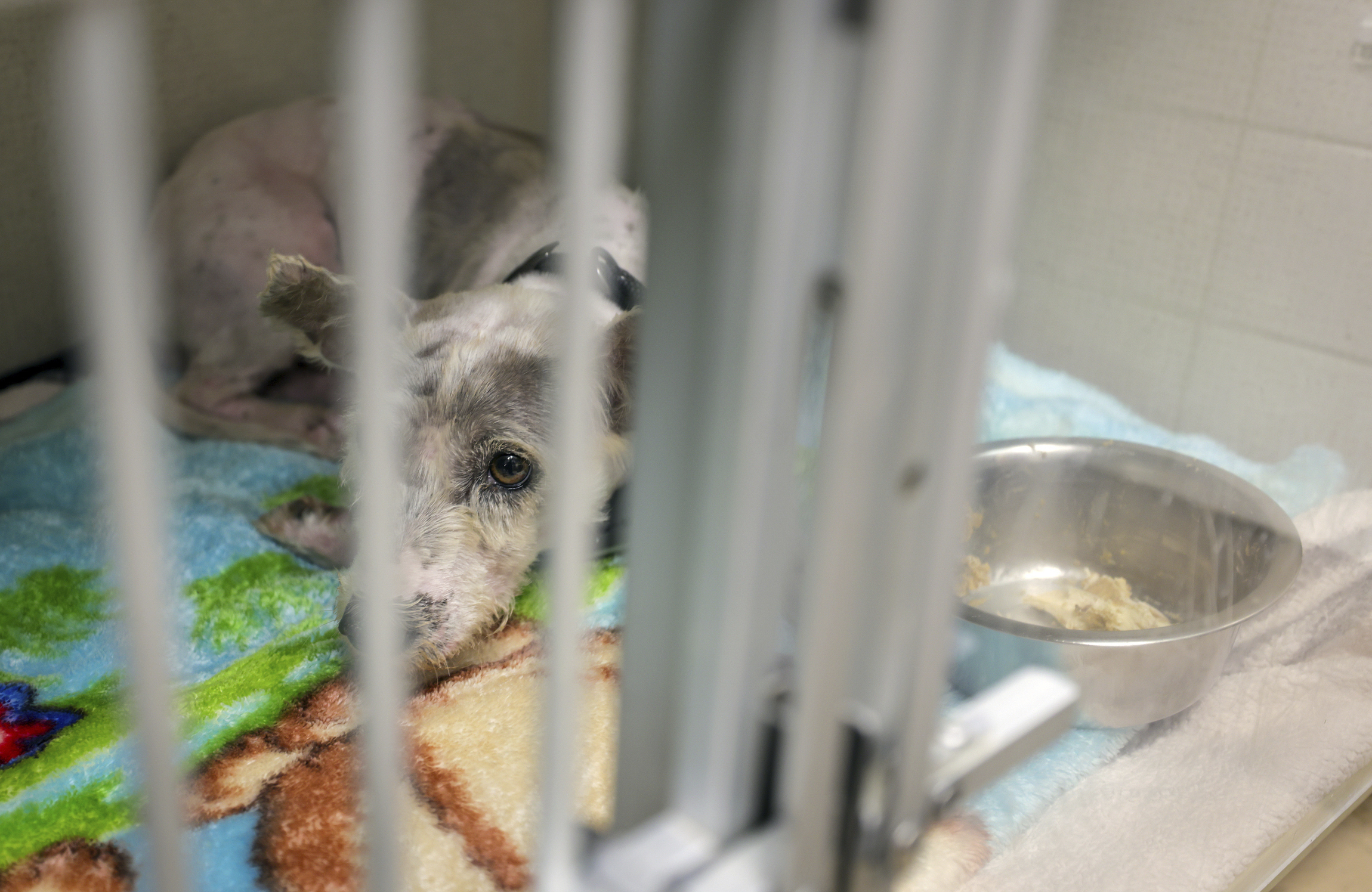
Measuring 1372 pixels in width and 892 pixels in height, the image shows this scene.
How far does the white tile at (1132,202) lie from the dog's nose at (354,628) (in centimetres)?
88

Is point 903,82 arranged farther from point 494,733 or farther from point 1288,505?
point 1288,505

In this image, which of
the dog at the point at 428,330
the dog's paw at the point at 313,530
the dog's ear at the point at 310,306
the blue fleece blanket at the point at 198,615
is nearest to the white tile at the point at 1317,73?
the blue fleece blanket at the point at 198,615

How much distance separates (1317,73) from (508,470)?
1055 mm

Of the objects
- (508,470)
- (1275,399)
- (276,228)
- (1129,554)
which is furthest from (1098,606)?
(276,228)

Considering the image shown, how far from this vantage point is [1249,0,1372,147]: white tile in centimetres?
130

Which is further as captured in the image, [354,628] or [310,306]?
[310,306]

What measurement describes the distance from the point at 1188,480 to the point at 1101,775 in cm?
41

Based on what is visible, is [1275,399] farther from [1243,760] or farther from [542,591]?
[542,591]

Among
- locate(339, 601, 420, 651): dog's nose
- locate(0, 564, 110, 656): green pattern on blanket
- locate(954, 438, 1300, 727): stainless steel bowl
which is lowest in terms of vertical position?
locate(0, 564, 110, 656): green pattern on blanket

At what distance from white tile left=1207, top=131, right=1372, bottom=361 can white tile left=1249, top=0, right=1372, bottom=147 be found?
23mm

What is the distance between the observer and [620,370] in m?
1.26

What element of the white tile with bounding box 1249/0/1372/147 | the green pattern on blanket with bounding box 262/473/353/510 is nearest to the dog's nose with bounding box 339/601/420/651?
the green pattern on blanket with bounding box 262/473/353/510

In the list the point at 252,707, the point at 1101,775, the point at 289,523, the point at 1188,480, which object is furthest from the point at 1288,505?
the point at 289,523

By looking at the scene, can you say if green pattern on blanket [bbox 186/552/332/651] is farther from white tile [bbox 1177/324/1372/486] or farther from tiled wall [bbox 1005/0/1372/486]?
white tile [bbox 1177/324/1372/486]
